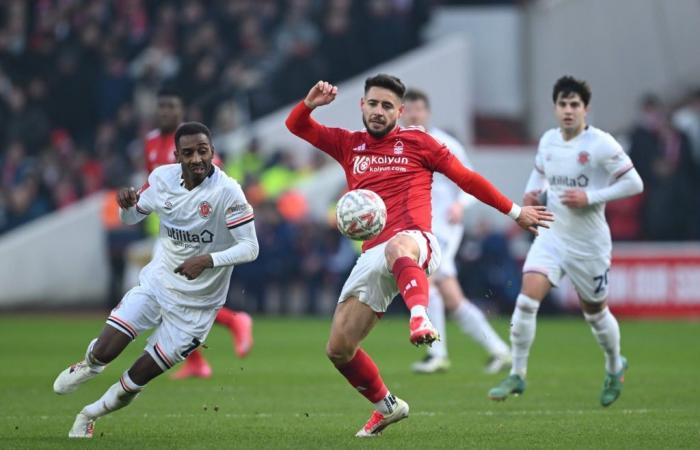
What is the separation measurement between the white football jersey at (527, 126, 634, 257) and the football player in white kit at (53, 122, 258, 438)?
3033mm

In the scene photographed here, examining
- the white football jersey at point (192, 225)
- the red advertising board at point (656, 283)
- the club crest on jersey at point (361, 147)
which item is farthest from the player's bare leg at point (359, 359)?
the red advertising board at point (656, 283)

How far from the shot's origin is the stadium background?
73.2ft

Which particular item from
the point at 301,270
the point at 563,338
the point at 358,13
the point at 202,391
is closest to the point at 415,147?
the point at 202,391

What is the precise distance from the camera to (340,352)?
872 centimetres

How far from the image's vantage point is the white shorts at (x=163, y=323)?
8.88 meters

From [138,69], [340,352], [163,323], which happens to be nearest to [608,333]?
[340,352]

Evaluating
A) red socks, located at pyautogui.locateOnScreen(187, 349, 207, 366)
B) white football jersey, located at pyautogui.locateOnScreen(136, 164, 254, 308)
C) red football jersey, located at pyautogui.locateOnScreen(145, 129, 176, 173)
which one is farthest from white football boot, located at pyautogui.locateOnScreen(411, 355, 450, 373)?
white football jersey, located at pyautogui.locateOnScreen(136, 164, 254, 308)

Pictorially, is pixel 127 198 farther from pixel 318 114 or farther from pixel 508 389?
pixel 318 114

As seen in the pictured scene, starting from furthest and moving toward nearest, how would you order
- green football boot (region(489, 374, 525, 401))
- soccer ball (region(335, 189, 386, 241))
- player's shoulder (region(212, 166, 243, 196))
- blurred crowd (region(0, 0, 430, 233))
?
blurred crowd (region(0, 0, 430, 233))
green football boot (region(489, 374, 525, 401))
player's shoulder (region(212, 166, 243, 196))
soccer ball (region(335, 189, 386, 241))

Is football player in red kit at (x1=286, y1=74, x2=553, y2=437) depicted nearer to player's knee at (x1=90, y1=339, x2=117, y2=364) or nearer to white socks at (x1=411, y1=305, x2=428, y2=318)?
white socks at (x1=411, y1=305, x2=428, y2=318)

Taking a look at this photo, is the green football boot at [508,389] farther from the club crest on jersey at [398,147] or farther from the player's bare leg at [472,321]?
the player's bare leg at [472,321]

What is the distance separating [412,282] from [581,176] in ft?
9.74

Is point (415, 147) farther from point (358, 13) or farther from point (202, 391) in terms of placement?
point (358, 13)

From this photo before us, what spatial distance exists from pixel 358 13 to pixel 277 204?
4.10 metres
